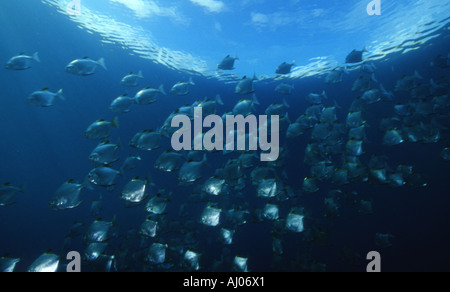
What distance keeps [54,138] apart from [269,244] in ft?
94.1

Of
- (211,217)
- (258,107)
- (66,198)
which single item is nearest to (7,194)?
(66,198)

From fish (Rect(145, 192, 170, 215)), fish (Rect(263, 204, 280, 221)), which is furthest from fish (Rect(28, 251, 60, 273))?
fish (Rect(263, 204, 280, 221))

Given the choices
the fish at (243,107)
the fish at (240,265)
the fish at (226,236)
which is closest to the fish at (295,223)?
the fish at (240,265)

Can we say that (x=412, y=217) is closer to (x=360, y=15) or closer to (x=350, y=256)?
(x=350, y=256)

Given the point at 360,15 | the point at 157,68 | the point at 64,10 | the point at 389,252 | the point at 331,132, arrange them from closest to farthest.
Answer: the point at 331,132 → the point at 360,15 → the point at 64,10 → the point at 389,252 → the point at 157,68

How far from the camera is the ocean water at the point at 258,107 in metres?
10.9

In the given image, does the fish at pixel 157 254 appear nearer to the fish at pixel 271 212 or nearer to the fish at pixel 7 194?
the fish at pixel 271 212

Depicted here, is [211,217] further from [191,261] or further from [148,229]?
[148,229]

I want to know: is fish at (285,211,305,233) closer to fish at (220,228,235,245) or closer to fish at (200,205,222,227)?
fish at (220,228,235,245)

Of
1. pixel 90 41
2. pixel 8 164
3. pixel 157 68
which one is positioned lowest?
pixel 8 164

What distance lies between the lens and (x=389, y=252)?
16172mm

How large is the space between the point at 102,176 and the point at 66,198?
96cm

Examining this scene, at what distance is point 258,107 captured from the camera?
805 inches
